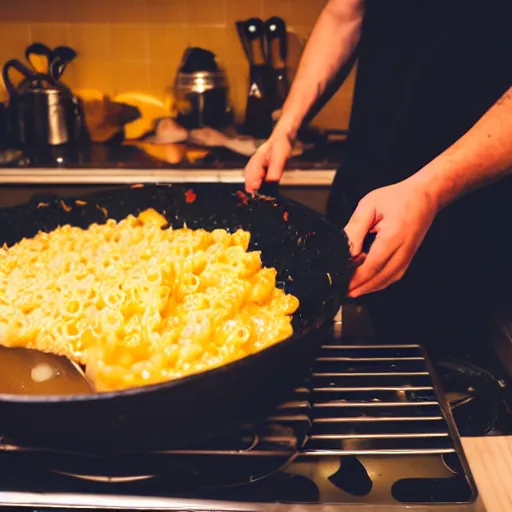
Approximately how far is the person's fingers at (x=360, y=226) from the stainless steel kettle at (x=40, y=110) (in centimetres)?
146

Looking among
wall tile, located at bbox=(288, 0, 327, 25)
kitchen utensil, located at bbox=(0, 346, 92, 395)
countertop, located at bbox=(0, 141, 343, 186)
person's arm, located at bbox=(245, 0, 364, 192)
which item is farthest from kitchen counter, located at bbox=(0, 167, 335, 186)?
kitchen utensil, located at bbox=(0, 346, 92, 395)

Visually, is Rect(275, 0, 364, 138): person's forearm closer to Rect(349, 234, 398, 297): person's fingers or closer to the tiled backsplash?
Rect(349, 234, 398, 297): person's fingers

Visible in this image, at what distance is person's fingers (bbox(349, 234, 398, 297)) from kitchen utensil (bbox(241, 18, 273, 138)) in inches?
52.6

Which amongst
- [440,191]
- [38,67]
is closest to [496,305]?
[440,191]

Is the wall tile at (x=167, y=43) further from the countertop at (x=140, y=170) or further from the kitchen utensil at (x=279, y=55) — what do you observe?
the countertop at (x=140, y=170)

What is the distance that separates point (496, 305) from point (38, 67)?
1.74m

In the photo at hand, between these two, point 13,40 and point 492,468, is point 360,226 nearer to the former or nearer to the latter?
point 492,468

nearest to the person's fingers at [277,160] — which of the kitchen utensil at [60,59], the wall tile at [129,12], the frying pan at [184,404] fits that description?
the frying pan at [184,404]

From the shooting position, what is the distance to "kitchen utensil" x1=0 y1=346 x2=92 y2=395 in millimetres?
686

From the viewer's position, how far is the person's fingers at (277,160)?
3.42 feet

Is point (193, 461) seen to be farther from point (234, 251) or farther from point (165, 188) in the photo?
point (165, 188)

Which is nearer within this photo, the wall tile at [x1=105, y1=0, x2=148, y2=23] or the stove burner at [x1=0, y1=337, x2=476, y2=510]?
the stove burner at [x1=0, y1=337, x2=476, y2=510]

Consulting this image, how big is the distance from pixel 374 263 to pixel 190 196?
0.41 m

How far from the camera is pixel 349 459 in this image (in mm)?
624
